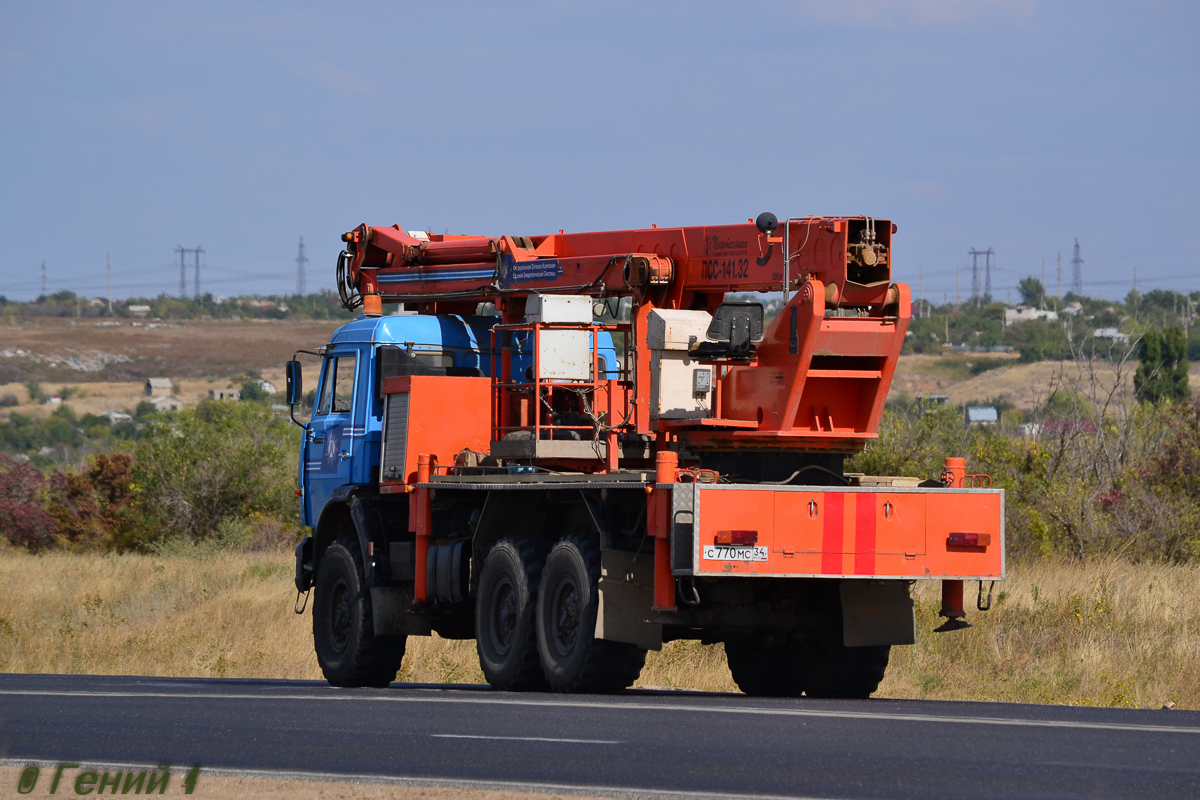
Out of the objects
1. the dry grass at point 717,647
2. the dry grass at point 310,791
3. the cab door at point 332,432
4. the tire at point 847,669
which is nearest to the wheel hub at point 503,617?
the tire at point 847,669

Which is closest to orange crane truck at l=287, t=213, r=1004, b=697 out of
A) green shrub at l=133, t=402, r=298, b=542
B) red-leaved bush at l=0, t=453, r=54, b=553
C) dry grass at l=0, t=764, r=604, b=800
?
dry grass at l=0, t=764, r=604, b=800

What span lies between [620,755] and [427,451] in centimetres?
795

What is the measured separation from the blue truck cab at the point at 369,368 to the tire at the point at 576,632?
3592mm

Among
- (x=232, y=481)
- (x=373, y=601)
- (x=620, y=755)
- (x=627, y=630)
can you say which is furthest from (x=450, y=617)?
(x=232, y=481)

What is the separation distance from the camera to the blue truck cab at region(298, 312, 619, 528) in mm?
18328

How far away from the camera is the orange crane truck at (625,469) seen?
1344cm

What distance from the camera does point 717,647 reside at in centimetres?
2027

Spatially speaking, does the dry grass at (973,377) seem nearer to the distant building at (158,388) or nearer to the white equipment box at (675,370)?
the distant building at (158,388)

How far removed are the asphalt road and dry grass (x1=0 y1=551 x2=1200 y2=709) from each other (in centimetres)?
377

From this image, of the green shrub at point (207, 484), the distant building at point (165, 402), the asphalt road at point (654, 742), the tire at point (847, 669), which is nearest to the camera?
the asphalt road at point (654, 742)

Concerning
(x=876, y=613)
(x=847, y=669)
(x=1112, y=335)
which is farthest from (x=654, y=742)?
(x=1112, y=335)

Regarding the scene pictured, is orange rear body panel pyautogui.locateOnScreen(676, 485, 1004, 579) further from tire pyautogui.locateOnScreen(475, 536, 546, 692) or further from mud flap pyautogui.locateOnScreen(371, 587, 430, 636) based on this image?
mud flap pyautogui.locateOnScreen(371, 587, 430, 636)

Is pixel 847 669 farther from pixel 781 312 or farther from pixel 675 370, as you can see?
pixel 781 312

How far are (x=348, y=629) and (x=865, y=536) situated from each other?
685cm
